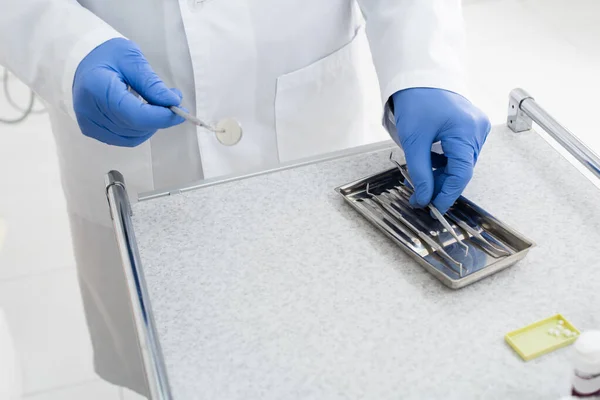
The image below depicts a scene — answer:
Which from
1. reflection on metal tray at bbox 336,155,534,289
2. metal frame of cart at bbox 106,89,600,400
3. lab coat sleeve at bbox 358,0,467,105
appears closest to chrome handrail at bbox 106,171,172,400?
metal frame of cart at bbox 106,89,600,400

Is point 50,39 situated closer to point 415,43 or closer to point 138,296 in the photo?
point 138,296

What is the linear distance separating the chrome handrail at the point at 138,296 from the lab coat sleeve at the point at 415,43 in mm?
433

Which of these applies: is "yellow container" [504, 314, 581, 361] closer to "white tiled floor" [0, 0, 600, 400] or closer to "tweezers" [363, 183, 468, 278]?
"tweezers" [363, 183, 468, 278]

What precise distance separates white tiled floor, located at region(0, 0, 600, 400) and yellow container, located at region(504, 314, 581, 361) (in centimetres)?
131

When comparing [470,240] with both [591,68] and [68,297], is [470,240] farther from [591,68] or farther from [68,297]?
[591,68]

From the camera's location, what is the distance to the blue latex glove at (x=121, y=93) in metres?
0.95

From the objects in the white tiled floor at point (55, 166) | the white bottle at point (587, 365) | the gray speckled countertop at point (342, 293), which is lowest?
the white bottle at point (587, 365)

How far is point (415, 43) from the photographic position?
1073mm

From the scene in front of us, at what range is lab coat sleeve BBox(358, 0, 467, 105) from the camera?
1.04 metres

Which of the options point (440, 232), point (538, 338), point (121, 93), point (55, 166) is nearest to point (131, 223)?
point (121, 93)

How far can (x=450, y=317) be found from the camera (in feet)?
2.66

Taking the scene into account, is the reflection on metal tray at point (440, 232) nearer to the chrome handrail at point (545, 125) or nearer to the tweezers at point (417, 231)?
the tweezers at point (417, 231)

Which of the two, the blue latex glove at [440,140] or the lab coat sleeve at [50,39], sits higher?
the lab coat sleeve at [50,39]

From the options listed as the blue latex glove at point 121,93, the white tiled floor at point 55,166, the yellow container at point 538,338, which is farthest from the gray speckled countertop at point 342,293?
the white tiled floor at point 55,166
